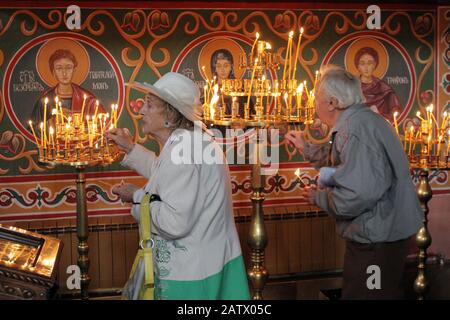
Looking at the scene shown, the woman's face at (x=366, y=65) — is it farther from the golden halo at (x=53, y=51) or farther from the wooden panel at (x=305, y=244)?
the golden halo at (x=53, y=51)

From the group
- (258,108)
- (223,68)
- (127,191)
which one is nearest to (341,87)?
(258,108)

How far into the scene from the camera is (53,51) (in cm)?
586

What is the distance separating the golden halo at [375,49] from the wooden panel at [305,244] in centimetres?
143

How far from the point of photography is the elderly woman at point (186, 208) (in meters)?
3.63

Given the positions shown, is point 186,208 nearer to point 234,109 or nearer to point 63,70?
point 234,109

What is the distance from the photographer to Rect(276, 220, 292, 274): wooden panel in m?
6.28

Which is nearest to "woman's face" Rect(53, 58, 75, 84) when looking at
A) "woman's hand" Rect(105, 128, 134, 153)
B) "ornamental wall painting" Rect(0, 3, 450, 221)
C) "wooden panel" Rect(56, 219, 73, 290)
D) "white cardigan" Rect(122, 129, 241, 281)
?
"ornamental wall painting" Rect(0, 3, 450, 221)

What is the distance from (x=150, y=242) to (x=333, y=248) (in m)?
3.09

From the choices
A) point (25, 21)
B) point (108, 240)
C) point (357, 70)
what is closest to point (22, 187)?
point (108, 240)

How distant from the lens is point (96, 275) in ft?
19.5

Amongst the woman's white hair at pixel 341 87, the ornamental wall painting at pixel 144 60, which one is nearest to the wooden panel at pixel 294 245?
the ornamental wall painting at pixel 144 60

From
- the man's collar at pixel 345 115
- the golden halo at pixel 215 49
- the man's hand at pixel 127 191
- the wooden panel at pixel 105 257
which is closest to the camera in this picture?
the man's hand at pixel 127 191

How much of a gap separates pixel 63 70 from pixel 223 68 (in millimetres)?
1332

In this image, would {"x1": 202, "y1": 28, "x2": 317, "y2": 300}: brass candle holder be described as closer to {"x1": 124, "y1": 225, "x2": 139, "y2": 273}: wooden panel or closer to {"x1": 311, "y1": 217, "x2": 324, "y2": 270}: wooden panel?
{"x1": 124, "y1": 225, "x2": 139, "y2": 273}: wooden panel
